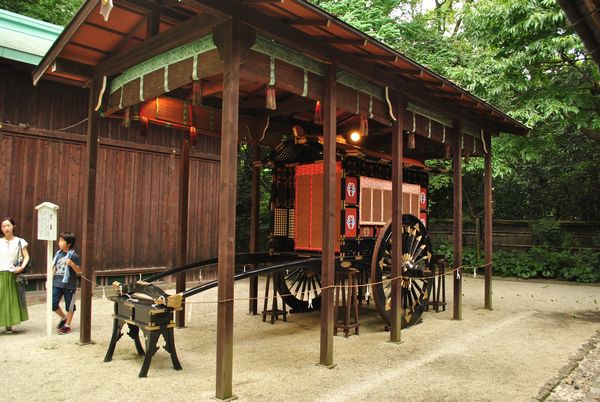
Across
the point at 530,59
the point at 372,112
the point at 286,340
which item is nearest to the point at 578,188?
the point at 530,59

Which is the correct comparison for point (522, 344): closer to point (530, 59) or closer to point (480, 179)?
point (530, 59)

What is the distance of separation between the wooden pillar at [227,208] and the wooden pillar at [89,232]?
2872 millimetres

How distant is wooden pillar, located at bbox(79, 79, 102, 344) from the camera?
6289 millimetres

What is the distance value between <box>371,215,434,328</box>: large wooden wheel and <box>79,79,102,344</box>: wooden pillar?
4.16m

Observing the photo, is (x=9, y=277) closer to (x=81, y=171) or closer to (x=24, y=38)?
(x=81, y=171)

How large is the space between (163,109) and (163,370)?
3.77 metres

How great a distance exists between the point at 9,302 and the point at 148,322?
10.9ft

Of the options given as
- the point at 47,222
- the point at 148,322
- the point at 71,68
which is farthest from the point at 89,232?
the point at 71,68

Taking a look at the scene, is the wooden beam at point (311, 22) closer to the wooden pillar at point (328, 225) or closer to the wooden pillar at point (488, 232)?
the wooden pillar at point (328, 225)

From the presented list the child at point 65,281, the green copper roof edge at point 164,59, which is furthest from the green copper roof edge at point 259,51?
the child at point 65,281

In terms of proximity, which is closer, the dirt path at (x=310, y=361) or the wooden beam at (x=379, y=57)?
the dirt path at (x=310, y=361)

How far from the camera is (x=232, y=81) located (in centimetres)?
444

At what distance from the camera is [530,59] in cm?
1128

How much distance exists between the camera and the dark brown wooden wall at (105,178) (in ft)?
29.4
